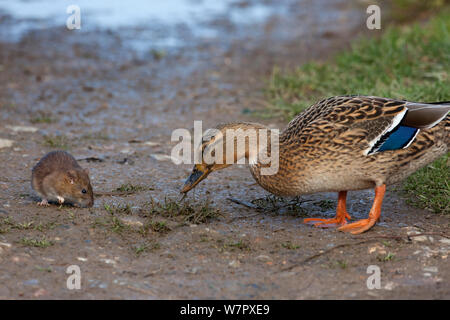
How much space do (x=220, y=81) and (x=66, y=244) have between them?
17.0ft

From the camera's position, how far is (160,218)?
4750 millimetres

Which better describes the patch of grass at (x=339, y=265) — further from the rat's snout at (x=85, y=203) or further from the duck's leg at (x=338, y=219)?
the rat's snout at (x=85, y=203)

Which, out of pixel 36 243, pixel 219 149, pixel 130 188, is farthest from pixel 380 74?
pixel 36 243

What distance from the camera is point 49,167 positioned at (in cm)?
496

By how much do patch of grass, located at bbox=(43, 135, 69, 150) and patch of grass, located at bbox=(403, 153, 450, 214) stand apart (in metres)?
3.48

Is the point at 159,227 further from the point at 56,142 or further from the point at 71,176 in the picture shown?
the point at 56,142

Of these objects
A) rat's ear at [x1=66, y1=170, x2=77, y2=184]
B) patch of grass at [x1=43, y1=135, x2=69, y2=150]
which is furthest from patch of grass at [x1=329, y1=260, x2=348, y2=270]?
patch of grass at [x1=43, y1=135, x2=69, y2=150]

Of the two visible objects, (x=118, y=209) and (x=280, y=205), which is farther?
(x=280, y=205)

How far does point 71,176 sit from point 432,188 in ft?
9.84

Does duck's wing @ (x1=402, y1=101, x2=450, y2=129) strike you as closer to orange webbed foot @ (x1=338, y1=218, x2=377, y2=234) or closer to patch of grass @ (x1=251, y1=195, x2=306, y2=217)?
orange webbed foot @ (x1=338, y1=218, x2=377, y2=234)

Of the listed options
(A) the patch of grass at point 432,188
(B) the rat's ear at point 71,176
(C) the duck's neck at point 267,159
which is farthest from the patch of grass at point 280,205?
(B) the rat's ear at point 71,176
